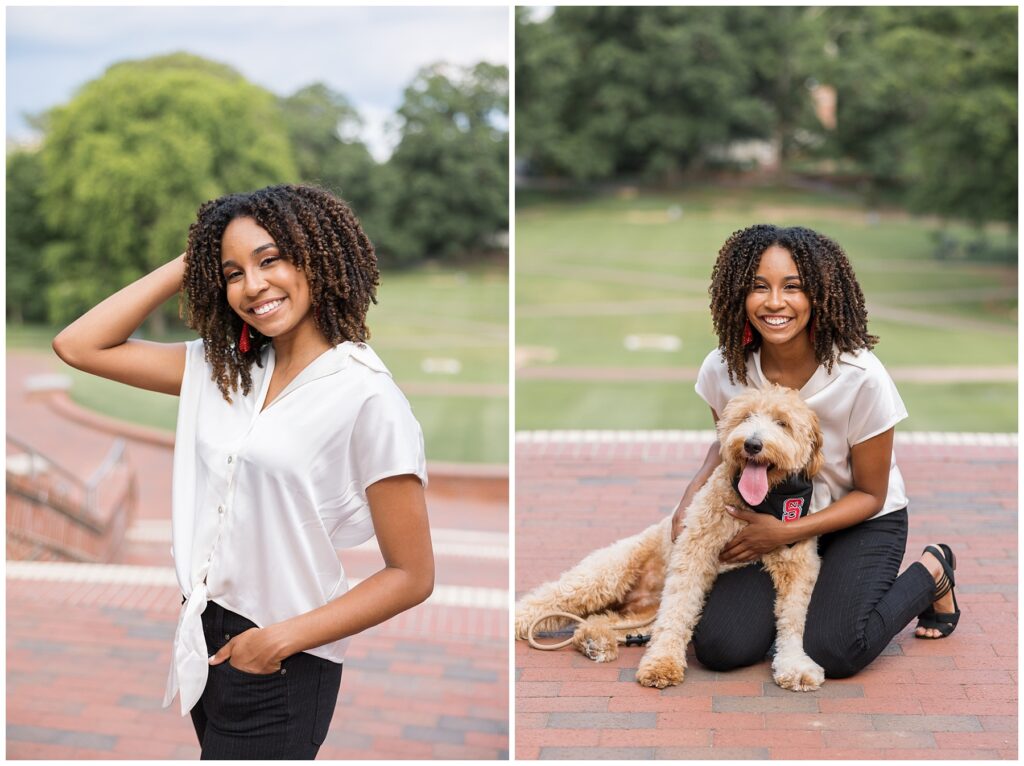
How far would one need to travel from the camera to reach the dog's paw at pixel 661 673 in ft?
10.3

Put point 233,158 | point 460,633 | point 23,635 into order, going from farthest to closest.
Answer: point 233,158 < point 460,633 < point 23,635

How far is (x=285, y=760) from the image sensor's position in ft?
7.29

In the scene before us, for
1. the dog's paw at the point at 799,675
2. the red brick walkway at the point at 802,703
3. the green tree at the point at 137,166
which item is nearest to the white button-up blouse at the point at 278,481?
the red brick walkway at the point at 802,703

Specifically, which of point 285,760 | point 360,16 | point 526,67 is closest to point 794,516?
point 285,760

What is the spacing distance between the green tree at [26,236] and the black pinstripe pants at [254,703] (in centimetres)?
3621

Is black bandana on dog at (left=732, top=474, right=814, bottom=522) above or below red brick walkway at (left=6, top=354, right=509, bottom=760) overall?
above

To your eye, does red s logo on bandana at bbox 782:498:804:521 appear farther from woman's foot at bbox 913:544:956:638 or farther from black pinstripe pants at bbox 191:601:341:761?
black pinstripe pants at bbox 191:601:341:761

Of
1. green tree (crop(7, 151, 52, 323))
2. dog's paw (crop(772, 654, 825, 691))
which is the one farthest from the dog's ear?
green tree (crop(7, 151, 52, 323))

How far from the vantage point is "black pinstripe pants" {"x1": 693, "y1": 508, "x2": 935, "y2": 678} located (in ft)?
10.4

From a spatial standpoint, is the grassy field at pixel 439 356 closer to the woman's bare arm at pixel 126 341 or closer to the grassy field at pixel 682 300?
the grassy field at pixel 682 300

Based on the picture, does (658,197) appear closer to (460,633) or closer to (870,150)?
(870,150)

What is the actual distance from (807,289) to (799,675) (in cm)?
111

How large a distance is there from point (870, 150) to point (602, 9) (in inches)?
446

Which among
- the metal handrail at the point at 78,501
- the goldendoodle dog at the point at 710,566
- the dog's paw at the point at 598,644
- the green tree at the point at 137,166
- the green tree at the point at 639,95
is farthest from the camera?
the green tree at the point at 639,95
